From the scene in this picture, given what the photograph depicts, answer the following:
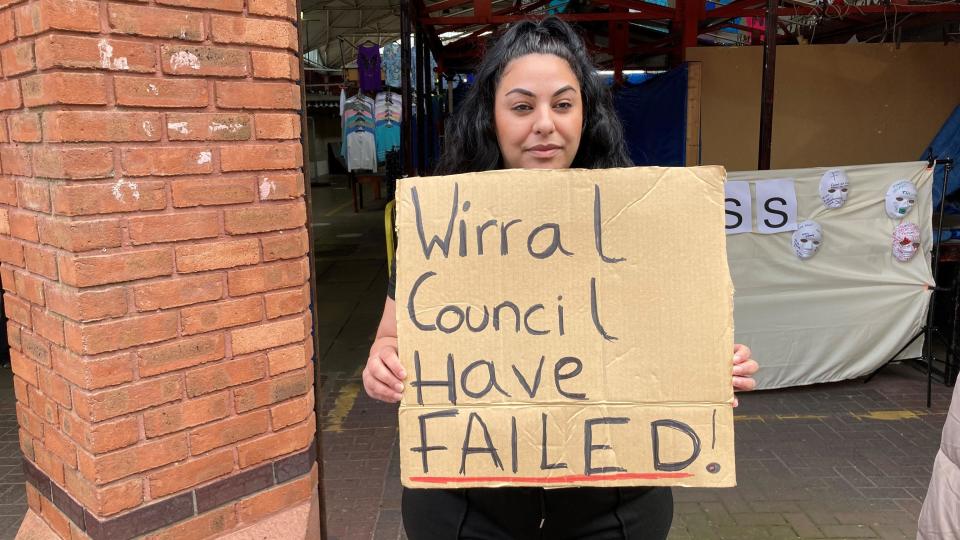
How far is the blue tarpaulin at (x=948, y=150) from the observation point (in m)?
6.01

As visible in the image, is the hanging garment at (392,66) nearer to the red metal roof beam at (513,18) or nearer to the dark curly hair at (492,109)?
the red metal roof beam at (513,18)

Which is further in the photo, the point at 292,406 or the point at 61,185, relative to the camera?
the point at 292,406

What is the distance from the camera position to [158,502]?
7.03 ft

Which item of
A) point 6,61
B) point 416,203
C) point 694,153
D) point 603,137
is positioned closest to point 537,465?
point 416,203

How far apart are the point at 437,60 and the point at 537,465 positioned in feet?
34.0

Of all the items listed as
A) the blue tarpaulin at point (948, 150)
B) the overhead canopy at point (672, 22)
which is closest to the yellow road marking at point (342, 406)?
the overhead canopy at point (672, 22)

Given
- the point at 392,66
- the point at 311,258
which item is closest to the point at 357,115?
the point at 392,66

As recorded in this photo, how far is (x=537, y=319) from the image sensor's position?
1462mm

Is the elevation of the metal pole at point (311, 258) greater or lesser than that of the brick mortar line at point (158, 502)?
greater

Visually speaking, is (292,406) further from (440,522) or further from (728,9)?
(728,9)

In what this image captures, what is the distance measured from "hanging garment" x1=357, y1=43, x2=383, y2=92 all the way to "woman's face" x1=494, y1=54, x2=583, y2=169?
39.6 feet

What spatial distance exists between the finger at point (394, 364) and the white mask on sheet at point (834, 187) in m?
4.10

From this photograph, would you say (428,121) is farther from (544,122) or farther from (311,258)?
(544,122)

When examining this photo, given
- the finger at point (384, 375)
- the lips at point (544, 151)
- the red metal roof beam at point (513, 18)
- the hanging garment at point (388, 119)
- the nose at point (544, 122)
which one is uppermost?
the red metal roof beam at point (513, 18)
